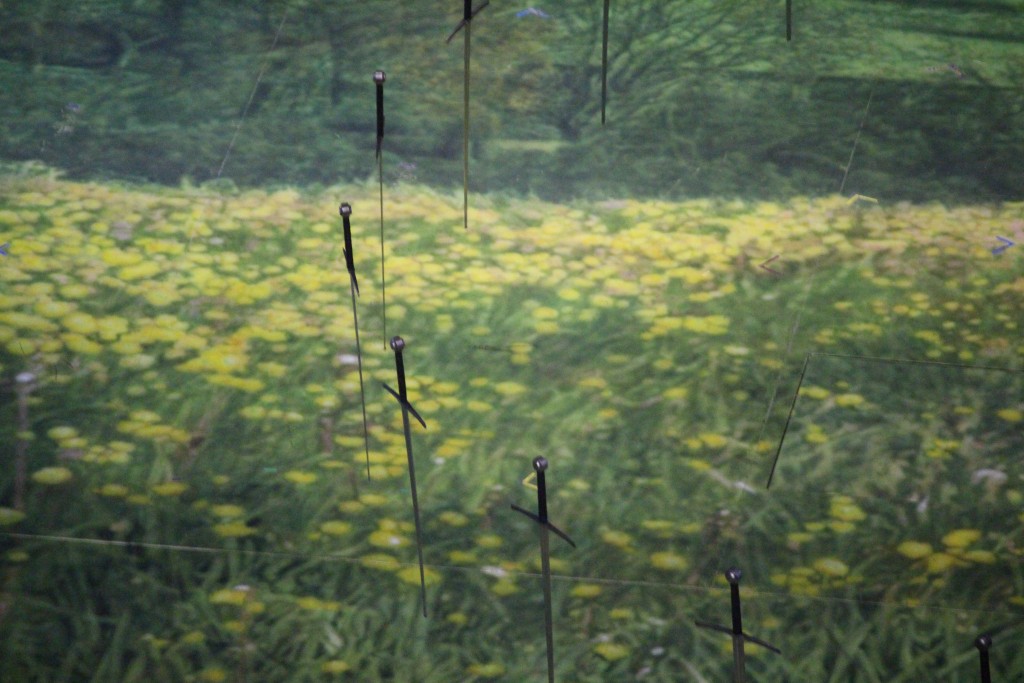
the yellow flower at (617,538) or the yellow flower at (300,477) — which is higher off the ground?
A: the yellow flower at (300,477)

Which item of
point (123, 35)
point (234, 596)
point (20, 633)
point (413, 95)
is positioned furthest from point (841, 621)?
point (123, 35)

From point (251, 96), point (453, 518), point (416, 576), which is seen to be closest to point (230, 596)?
point (416, 576)

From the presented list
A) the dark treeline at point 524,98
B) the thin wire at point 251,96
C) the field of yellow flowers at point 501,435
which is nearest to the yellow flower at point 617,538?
the field of yellow flowers at point 501,435

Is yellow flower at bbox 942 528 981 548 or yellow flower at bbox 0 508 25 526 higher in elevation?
yellow flower at bbox 0 508 25 526

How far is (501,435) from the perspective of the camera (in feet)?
12.8

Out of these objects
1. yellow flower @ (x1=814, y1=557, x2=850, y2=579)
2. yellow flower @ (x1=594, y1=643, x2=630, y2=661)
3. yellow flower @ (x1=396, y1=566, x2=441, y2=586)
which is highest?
yellow flower @ (x1=814, y1=557, x2=850, y2=579)

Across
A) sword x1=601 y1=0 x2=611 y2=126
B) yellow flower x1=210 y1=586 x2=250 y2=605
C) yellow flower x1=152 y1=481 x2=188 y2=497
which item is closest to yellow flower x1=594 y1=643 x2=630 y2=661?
yellow flower x1=210 y1=586 x2=250 y2=605

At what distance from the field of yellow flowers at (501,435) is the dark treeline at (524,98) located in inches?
6.2

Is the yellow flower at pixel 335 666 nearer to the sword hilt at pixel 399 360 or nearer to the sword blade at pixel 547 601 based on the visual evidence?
the sword blade at pixel 547 601

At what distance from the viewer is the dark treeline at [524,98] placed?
4852 mm

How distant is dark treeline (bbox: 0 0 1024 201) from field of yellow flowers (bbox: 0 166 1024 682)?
16cm

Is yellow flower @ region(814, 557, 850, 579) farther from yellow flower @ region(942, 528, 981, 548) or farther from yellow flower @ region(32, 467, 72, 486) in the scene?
yellow flower @ region(32, 467, 72, 486)

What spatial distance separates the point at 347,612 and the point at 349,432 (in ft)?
2.00

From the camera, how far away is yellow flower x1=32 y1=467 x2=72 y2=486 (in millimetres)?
3711
